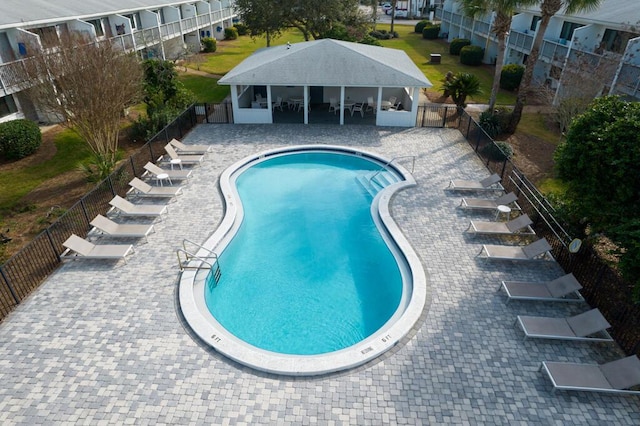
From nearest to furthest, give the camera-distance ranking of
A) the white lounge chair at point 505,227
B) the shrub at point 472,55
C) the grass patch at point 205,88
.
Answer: the white lounge chair at point 505,227, the grass patch at point 205,88, the shrub at point 472,55

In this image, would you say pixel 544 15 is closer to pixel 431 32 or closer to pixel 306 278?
pixel 306 278

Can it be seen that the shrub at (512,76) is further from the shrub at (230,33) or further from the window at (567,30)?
the shrub at (230,33)

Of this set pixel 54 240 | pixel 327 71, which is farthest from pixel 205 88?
pixel 54 240

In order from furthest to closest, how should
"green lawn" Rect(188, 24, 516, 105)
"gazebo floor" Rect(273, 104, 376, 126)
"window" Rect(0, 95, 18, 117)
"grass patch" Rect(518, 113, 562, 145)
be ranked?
"green lawn" Rect(188, 24, 516, 105) < "gazebo floor" Rect(273, 104, 376, 126) < "grass patch" Rect(518, 113, 562, 145) < "window" Rect(0, 95, 18, 117)

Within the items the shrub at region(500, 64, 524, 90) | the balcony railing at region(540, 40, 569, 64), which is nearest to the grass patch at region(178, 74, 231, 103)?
the shrub at region(500, 64, 524, 90)

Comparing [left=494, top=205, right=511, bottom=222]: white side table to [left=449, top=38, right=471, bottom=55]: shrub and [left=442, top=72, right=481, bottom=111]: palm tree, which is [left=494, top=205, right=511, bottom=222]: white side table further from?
[left=449, top=38, right=471, bottom=55]: shrub

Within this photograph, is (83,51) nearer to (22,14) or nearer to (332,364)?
(22,14)

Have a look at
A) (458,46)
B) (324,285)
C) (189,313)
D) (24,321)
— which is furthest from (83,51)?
(458,46)

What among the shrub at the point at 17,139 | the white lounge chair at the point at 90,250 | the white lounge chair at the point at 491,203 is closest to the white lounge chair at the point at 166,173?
the white lounge chair at the point at 90,250
